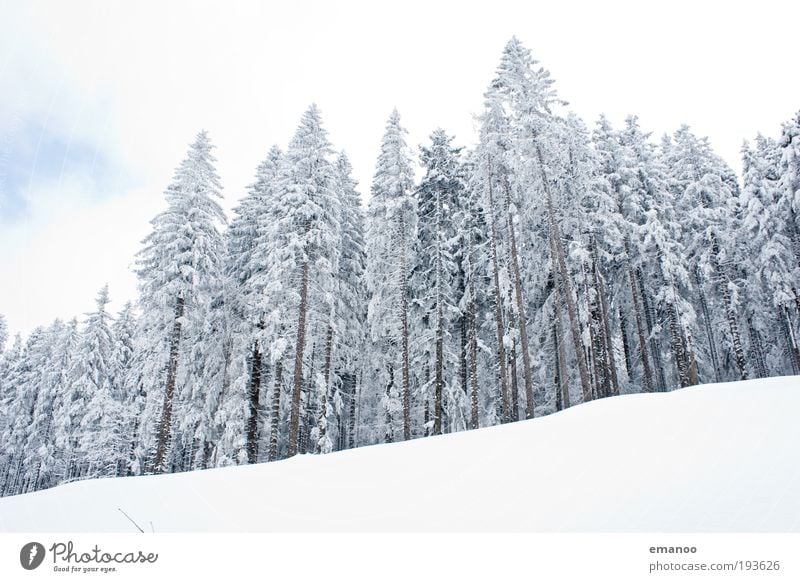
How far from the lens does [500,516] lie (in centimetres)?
534

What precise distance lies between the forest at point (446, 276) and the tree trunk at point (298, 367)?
0.29 ft

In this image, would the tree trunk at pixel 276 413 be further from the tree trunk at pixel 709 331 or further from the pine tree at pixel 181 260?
the tree trunk at pixel 709 331

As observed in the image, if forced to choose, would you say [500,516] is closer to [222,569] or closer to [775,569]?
[775,569]

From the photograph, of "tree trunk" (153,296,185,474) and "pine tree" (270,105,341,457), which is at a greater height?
"pine tree" (270,105,341,457)

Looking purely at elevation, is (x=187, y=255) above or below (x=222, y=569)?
above

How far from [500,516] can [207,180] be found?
73.0ft

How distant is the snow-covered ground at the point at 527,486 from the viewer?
5090 millimetres

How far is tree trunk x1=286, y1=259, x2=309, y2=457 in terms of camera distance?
779 inches

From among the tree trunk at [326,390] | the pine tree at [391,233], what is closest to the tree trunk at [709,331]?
the pine tree at [391,233]

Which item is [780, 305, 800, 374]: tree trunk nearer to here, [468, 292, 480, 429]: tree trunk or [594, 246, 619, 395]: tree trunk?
[594, 246, 619, 395]: tree trunk

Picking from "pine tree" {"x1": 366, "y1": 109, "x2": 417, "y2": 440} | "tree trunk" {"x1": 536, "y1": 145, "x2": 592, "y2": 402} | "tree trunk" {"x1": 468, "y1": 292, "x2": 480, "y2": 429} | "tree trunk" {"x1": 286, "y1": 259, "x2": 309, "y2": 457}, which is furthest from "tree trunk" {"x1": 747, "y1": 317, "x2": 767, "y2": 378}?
"tree trunk" {"x1": 286, "y1": 259, "x2": 309, "y2": 457}

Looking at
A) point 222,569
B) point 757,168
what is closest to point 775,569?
point 222,569

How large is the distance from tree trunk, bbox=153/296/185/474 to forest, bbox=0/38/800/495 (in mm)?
87

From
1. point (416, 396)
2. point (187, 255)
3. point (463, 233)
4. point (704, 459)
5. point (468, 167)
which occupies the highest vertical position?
point (468, 167)
